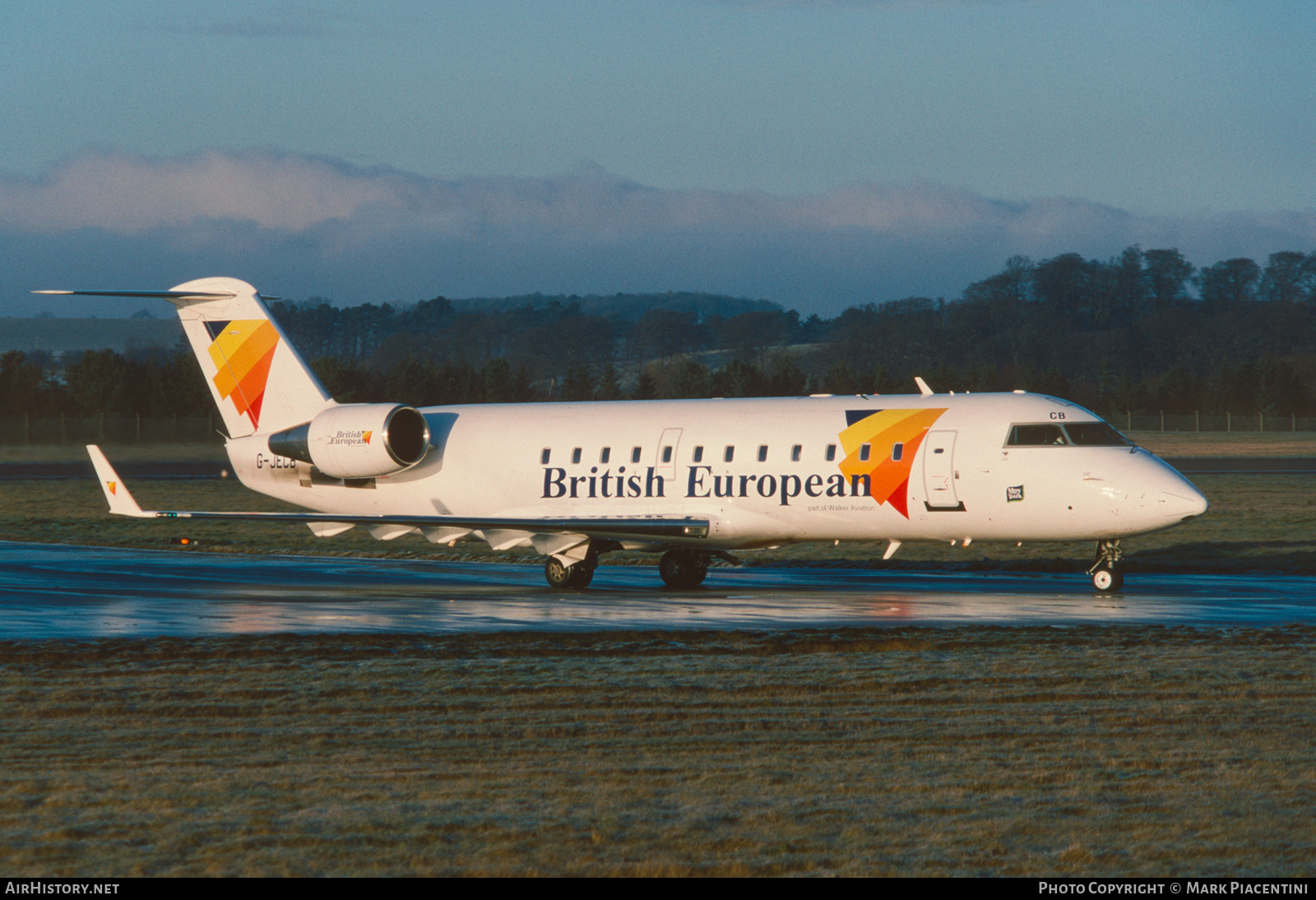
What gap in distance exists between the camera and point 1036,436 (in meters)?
23.1

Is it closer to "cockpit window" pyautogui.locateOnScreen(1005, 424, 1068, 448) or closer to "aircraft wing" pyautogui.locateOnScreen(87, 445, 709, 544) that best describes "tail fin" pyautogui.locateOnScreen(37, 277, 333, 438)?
"aircraft wing" pyautogui.locateOnScreen(87, 445, 709, 544)

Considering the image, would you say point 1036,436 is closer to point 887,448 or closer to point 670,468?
point 887,448

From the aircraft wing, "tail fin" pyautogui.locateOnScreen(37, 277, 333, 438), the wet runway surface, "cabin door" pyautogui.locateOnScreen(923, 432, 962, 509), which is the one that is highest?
"tail fin" pyautogui.locateOnScreen(37, 277, 333, 438)

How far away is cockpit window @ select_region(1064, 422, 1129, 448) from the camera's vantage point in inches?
904

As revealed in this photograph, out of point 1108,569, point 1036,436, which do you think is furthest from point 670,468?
point 1108,569

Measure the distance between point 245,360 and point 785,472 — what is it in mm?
11022

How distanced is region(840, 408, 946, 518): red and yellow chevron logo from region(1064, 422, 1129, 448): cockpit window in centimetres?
210

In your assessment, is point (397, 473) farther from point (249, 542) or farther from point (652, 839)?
point (652, 839)

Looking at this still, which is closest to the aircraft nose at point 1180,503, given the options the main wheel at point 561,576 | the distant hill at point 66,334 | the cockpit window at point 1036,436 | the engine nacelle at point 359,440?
the cockpit window at point 1036,436

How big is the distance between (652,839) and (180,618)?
1317 cm

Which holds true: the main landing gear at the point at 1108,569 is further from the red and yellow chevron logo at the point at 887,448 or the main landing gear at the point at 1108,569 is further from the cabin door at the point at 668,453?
the cabin door at the point at 668,453

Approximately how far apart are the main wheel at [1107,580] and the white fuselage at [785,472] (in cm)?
78

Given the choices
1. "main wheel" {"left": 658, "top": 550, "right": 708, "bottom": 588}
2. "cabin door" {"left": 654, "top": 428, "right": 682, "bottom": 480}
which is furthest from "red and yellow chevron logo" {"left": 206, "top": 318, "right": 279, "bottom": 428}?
"main wheel" {"left": 658, "top": 550, "right": 708, "bottom": 588}
